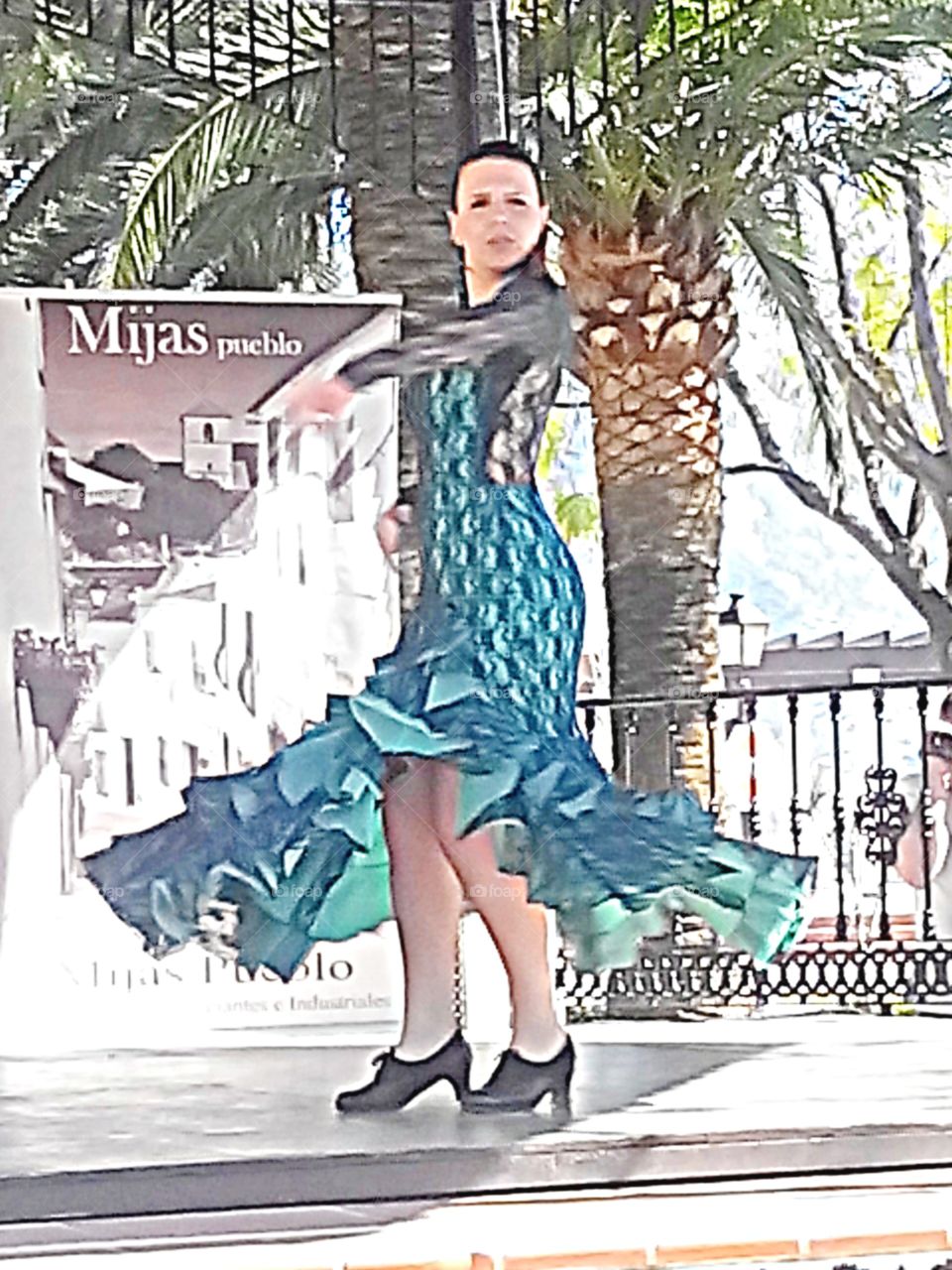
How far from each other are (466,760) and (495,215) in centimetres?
111

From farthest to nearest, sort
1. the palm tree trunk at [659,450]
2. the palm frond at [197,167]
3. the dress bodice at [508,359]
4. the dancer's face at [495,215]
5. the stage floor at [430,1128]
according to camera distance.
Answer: the palm tree trunk at [659,450] < the palm frond at [197,167] < the dancer's face at [495,215] < the dress bodice at [508,359] < the stage floor at [430,1128]

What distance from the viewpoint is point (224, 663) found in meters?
4.88

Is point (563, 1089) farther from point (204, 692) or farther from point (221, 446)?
point (221, 446)

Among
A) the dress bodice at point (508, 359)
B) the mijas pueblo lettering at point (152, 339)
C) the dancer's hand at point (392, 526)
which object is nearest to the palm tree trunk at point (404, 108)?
the dress bodice at point (508, 359)

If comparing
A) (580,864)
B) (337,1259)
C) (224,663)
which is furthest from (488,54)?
(337,1259)

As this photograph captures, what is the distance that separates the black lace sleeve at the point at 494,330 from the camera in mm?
4727

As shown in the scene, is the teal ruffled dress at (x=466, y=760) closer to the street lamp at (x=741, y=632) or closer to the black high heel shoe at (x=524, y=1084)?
the black high heel shoe at (x=524, y=1084)

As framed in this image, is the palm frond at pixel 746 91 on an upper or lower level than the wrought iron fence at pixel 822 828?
upper

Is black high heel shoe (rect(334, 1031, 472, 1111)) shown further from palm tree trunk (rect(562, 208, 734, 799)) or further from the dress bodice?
the dress bodice

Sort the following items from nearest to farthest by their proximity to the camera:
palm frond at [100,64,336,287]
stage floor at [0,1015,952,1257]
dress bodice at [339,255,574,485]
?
stage floor at [0,1015,952,1257]
dress bodice at [339,255,574,485]
palm frond at [100,64,336,287]

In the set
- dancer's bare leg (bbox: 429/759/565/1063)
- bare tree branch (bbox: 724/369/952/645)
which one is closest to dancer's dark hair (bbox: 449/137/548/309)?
bare tree branch (bbox: 724/369/952/645)

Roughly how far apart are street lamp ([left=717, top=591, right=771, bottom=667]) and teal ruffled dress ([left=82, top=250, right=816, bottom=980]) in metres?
0.40

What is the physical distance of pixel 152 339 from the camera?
4848mm

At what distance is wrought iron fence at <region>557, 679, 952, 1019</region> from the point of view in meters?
4.92
